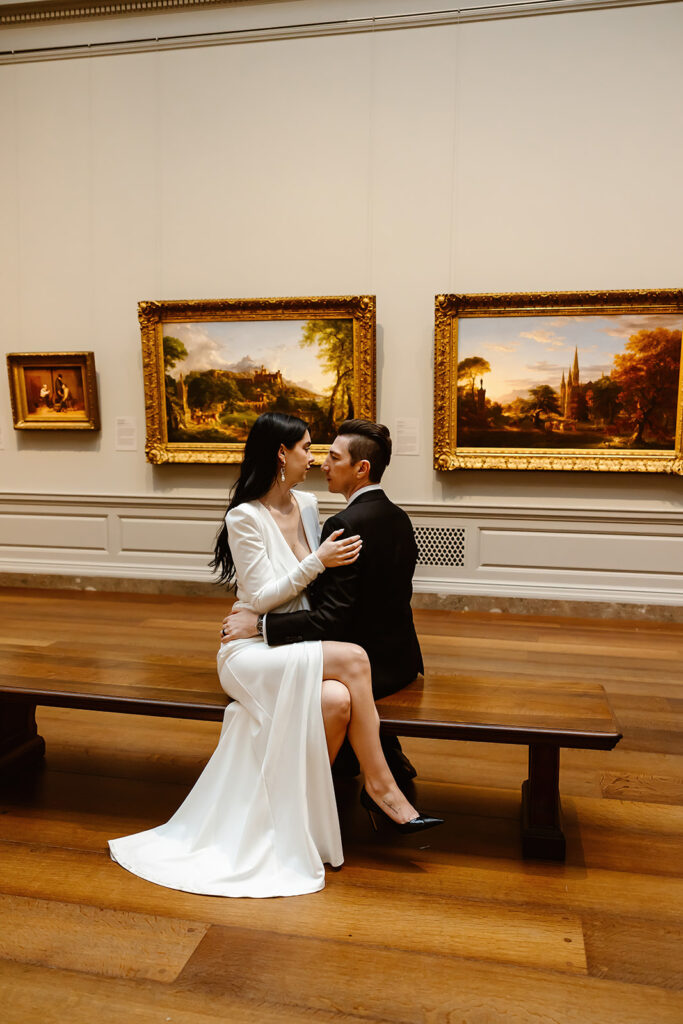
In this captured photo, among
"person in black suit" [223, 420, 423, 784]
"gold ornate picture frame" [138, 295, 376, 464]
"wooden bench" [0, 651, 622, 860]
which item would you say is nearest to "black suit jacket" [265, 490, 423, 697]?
"person in black suit" [223, 420, 423, 784]

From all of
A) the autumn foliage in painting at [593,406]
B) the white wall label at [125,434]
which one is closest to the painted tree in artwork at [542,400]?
the autumn foliage in painting at [593,406]

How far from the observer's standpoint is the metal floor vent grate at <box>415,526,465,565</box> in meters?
8.38

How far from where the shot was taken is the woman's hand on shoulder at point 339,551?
3594mm

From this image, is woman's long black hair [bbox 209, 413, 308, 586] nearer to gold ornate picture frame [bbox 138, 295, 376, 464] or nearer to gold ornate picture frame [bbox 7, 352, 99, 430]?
gold ornate picture frame [bbox 138, 295, 376, 464]

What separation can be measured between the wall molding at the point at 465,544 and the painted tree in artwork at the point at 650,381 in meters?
0.79

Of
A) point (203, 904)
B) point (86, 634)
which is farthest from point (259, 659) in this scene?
point (86, 634)

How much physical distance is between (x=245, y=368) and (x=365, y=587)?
5.31 metres

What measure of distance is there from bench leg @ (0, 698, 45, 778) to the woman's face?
1933 millimetres

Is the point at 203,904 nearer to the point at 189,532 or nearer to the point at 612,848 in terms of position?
the point at 612,848

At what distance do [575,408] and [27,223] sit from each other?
6335mm

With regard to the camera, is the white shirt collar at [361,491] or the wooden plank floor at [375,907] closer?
the wooden plank floor at [375,907]

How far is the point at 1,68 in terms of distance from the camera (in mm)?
9000

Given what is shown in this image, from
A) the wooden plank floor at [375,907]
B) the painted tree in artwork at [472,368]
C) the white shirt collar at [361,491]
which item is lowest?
the wooden plank floor at [375,907]

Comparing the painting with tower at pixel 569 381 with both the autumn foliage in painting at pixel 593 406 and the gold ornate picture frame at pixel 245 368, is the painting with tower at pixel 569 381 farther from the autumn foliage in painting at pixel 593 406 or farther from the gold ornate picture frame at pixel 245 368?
the gold ornate picture frame at pixel 245 368
